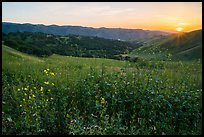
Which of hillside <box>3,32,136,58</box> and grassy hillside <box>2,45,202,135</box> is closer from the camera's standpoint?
grassy hillside <box>2,45,202,135</box>

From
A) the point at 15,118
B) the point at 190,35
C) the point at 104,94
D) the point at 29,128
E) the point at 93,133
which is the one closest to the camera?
the point at 93,133

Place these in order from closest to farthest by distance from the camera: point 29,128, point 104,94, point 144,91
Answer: point 29,128, point 144,91, point 104,94

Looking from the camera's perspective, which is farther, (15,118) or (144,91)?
(144,91)

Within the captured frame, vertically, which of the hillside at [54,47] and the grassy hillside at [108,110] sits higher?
the grassy hillside at [108,110]

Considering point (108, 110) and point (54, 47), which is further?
point (54, 47)

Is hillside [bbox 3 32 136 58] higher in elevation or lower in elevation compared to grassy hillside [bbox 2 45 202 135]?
lower

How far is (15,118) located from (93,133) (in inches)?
77.8

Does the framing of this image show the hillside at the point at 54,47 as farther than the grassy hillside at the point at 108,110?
Yes

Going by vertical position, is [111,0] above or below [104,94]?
above

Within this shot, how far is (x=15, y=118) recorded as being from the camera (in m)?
6.16

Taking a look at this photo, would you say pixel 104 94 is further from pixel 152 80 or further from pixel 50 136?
pixel 50 136

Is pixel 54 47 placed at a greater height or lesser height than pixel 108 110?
lesser

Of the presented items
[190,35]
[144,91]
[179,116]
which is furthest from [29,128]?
[190,35]

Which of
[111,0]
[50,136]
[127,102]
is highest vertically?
[111,0]
